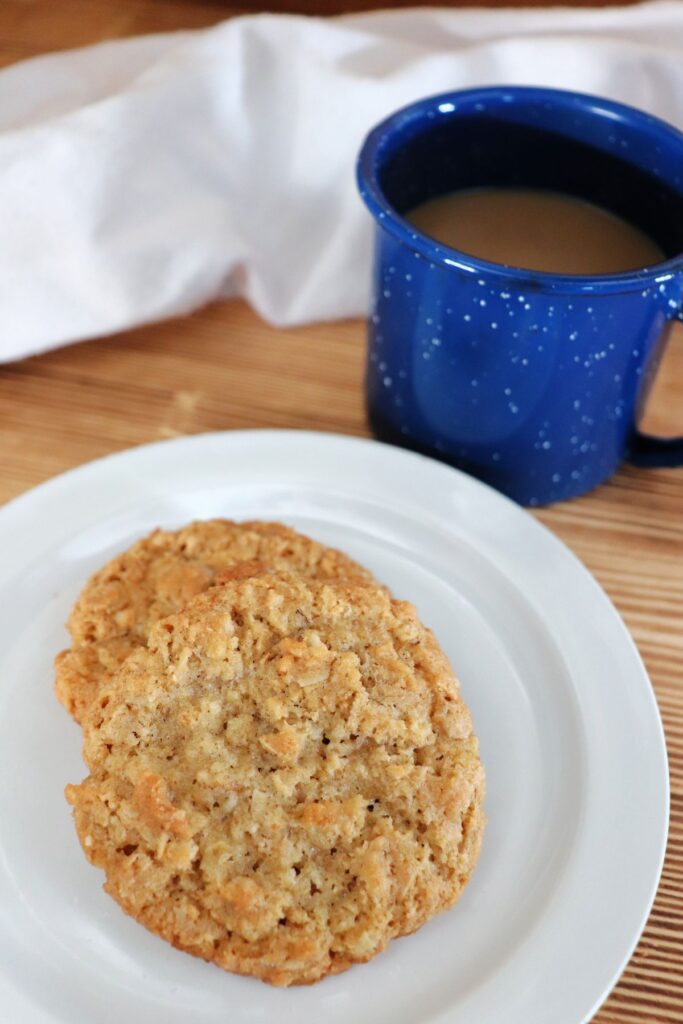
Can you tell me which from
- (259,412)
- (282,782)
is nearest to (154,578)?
(282,782)

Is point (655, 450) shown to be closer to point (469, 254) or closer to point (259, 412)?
point (469, 254)

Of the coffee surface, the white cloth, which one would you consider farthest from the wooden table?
the coffee surface

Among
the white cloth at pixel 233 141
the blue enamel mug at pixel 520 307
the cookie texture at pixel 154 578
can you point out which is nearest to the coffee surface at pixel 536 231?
the blue enamel mug at pixel 520 307

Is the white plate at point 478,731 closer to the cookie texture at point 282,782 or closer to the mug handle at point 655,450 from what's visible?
the cookie texture at point 282,782

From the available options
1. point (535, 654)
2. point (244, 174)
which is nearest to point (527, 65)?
point (244, 174)

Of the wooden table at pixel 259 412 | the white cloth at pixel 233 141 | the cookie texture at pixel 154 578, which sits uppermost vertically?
the white cloth at pixel 233 141

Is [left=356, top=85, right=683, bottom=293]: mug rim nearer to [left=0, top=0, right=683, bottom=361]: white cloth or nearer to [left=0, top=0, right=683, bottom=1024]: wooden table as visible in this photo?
[left=0, top=0, right=683, bottom=361]: white cloth

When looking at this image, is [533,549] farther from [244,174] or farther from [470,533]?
[244,174]
